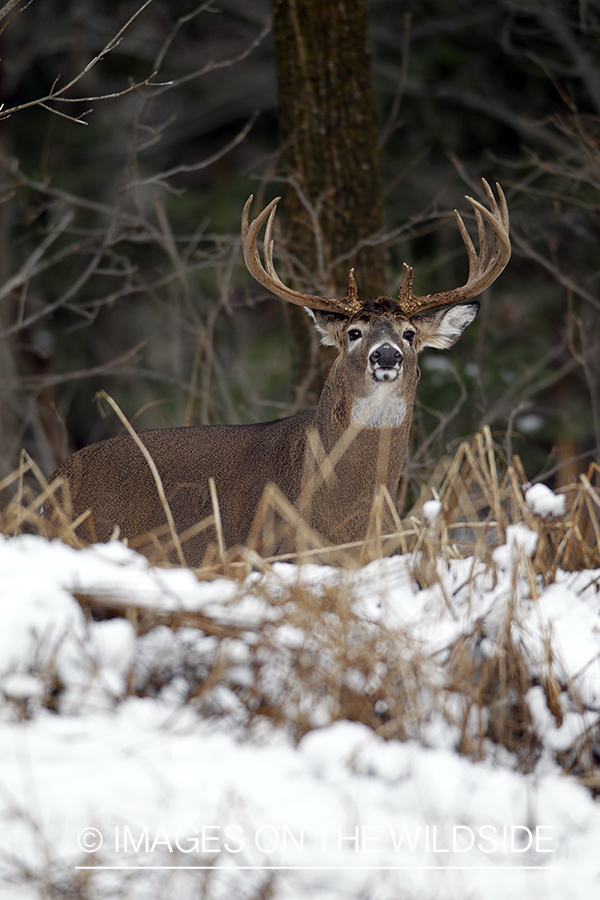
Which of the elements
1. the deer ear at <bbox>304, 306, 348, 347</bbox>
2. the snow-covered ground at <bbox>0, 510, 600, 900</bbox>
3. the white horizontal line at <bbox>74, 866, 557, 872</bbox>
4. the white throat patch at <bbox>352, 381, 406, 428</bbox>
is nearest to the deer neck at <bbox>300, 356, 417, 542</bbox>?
the white throat patch at <bbox>352, 381, 406, 428</bbox>

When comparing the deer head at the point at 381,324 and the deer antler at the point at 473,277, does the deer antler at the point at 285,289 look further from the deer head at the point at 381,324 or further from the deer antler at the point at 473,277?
the deer antler at the point at 473,277

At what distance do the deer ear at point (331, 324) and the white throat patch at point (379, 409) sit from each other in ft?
1.58

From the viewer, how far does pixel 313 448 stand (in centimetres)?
515

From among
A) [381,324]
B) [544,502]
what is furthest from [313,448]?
[544,502]

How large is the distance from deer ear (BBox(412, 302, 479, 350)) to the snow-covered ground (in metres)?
2.87

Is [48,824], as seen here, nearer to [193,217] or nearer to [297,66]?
[297,66]

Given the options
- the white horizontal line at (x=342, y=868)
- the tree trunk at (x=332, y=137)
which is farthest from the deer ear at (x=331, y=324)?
the white horizontal line at (x=342, y=868)

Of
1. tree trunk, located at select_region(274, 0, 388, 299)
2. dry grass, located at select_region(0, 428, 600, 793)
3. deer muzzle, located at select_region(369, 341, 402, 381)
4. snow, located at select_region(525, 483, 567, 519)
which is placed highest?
tree trunk, located at select_region(274, 0, 388, 299)

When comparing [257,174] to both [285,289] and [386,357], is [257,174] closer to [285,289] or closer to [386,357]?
[285,289]

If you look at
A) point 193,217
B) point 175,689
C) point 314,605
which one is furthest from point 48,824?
point 193,217

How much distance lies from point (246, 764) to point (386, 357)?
9.69 ft

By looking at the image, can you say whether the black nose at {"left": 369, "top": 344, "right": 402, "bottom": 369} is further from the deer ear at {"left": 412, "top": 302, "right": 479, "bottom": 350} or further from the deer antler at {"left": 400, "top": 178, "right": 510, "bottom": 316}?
the deer ear at {"left": 412, "top": 302, "right": 479, "bottom": 350}

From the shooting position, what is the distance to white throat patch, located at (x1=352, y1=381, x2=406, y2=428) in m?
5.29

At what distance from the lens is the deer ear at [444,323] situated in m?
5.77
